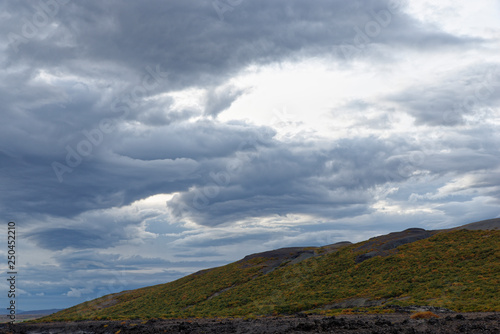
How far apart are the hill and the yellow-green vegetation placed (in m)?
0.11

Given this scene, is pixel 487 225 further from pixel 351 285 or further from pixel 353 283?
pixel 351 285

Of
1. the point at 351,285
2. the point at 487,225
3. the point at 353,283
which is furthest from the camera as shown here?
the point at 487,225

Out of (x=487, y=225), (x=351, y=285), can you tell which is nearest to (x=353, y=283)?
(x=351, y=285)

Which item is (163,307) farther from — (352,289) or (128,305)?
(352,289)

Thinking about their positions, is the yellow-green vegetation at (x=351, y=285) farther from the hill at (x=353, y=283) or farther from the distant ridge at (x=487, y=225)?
the distant ridge at (x=487, y=225)

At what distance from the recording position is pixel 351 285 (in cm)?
5825

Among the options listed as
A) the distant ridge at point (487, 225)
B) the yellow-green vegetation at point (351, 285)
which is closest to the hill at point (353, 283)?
the yellow-green vegetation at point (351, 285)

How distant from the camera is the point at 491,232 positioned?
6888 centimetres

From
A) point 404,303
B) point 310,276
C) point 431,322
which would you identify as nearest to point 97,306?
point 310,276

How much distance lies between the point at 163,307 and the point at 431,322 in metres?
56.1

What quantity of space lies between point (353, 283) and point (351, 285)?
3.69ft

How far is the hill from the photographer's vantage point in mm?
45375

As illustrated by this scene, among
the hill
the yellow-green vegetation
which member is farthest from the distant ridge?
the yellow-green vegetation

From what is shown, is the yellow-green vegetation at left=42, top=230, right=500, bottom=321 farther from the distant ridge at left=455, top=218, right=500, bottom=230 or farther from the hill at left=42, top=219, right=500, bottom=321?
the distant ridge at left=455, top=218, right=500, bottom=230
